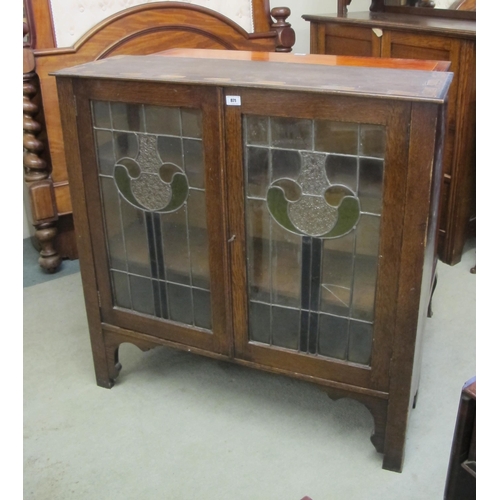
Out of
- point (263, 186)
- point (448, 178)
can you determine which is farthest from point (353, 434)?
point (448, 178)

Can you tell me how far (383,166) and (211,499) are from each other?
3.05 feet

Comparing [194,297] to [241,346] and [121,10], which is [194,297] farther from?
[121,10]

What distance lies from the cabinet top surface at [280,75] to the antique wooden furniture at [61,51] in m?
0.74

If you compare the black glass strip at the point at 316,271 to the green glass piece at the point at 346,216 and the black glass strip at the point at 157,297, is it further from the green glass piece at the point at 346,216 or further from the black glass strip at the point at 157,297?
the black glass strip at the point at 157,297

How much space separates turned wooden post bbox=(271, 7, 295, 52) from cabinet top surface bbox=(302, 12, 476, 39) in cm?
13

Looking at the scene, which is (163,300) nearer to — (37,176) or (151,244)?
(151,244)

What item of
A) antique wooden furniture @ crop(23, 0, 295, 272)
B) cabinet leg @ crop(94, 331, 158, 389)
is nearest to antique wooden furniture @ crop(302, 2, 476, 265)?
antique wooden furniture @ crop(23, 0, 295, 272)

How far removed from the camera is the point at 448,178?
102 inches

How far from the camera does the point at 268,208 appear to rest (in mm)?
1537

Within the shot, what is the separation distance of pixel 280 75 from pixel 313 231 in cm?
40

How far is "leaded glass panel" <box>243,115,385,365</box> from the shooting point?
141cm

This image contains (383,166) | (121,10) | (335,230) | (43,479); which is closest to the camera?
(383,166)

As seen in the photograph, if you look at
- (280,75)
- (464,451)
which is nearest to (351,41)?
(280,75)

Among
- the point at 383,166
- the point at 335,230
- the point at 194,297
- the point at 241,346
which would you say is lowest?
the point at 241,346
